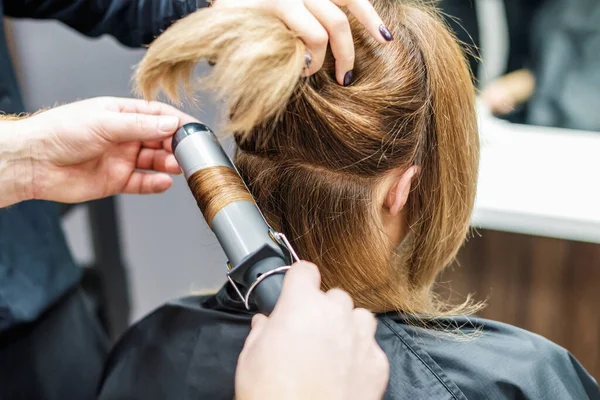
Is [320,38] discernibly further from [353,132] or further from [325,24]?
[353,132]

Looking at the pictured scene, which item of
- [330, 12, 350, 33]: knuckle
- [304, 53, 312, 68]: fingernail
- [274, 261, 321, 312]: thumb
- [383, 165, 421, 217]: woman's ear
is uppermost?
[330, 12, 350, 33]: knuckle

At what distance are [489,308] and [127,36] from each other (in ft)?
5.44

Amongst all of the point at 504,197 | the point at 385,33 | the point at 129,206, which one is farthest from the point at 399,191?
the point at 129,206

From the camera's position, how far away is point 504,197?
191cm

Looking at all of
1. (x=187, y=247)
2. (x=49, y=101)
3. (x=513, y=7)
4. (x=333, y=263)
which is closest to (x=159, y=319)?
(x=333, y=263)

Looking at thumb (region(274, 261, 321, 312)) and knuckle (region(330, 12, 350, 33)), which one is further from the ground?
knuckle (region(330, 12, 350, 33))

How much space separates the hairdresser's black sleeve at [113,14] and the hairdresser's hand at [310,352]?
73 cm

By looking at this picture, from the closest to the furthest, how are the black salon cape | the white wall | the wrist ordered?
the black salon cape < the wrist < the white wall

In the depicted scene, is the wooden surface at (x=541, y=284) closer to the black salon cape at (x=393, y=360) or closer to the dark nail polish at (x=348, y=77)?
the black salon cape at (x=393, y=360)

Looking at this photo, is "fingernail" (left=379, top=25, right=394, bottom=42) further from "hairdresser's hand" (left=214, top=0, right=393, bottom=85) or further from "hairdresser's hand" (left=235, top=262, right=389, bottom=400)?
"hairdresser's hand" (left=235, top=262, right=389, bottom=400)

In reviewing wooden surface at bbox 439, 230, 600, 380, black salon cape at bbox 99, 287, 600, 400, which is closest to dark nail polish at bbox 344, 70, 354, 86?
black salon cape at bbox 99, 287, 600, 400

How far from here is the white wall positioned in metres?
2.06

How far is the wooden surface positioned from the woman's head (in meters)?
1.03

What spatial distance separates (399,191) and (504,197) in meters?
1.12
